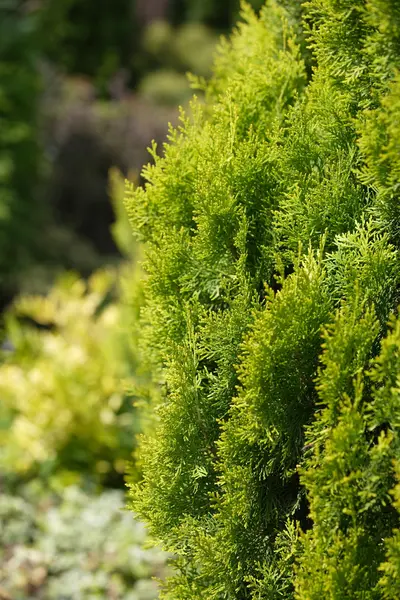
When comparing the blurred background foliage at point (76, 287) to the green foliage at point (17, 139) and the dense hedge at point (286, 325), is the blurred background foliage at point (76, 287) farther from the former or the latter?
the dense hedge at point (286, 325)

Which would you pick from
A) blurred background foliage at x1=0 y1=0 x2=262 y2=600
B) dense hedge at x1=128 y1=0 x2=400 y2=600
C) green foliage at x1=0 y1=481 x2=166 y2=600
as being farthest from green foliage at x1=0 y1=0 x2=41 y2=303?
dense hedge at x1=128 y1=0 x2=400 y2=600

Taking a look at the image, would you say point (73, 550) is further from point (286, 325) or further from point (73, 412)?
point (286, 325)

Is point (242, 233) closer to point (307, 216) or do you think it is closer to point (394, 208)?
point (307, 216)

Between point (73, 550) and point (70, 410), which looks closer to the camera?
point (73, 550)

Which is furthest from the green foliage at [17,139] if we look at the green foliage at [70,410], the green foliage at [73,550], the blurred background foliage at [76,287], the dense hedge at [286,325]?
the dense hedge at [286,325]

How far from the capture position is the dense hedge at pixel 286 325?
170 centimetres

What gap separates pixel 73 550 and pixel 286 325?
2.79 meters

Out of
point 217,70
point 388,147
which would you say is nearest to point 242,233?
point 388,147

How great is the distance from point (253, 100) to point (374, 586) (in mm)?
1494

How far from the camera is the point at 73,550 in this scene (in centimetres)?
399

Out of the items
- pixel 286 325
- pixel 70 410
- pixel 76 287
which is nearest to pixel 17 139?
pixel 76 287

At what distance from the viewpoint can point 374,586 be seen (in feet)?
5.62

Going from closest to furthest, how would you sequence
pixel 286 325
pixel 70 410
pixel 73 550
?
1. pixel 286 325
2. pixel 73 550
3. pixel 70 410

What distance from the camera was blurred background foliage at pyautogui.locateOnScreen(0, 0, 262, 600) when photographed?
3904 mm
